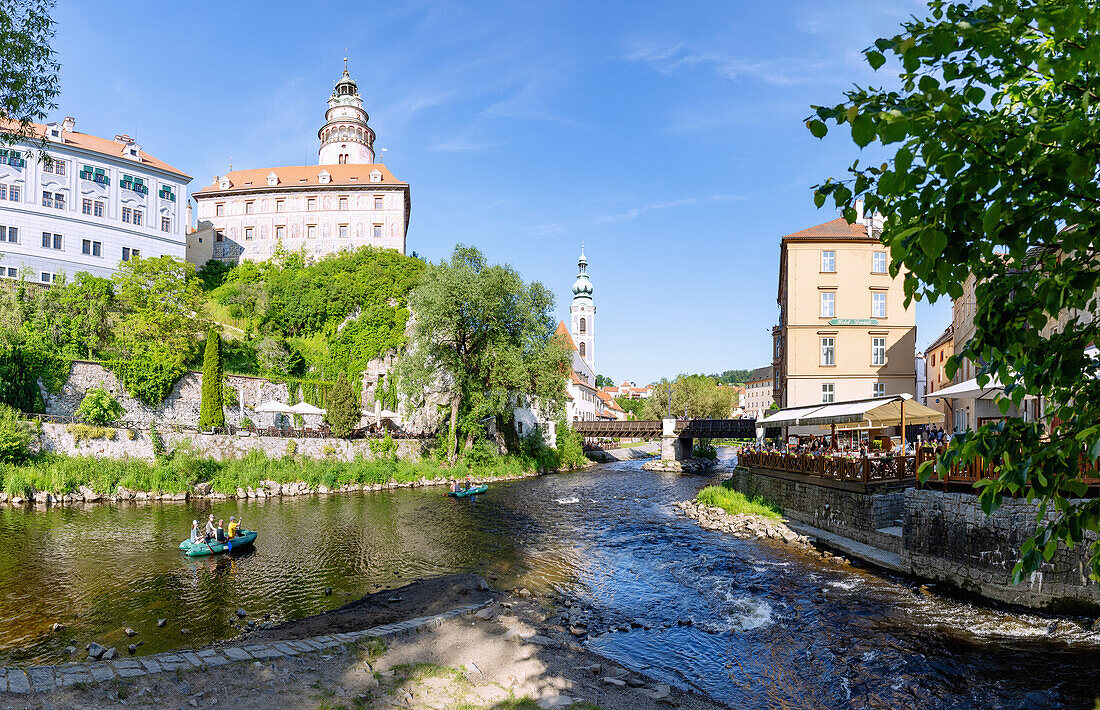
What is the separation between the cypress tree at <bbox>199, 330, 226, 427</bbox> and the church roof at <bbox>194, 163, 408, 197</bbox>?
36.1m

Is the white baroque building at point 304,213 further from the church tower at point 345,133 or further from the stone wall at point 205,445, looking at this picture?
the stone wall at point 205,445

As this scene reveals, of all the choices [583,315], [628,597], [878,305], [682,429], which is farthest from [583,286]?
[628,597]

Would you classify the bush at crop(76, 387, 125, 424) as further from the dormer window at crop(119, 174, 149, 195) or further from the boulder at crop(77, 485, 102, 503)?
the dormer window at crop(119, 174, 149, 195)

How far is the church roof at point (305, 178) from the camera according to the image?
67062 millimetres

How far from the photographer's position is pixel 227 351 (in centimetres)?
4153

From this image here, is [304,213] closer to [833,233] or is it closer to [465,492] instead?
[465,492]

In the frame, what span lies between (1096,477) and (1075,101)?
12.1 m

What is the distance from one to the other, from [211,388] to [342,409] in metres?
7.27

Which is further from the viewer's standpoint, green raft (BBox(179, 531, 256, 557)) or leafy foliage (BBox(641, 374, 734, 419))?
leafy foliage (BBox(641, 374, 734, 419))

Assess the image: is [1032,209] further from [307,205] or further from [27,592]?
[307,205]

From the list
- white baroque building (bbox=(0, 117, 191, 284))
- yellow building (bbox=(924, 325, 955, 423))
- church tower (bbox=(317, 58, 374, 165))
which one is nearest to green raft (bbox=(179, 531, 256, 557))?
yellow building (bbox=(924, 325, 955, 423))

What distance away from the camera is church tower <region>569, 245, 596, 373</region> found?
101m

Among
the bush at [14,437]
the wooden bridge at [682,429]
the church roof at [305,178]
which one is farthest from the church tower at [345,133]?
the bush at [14,437]

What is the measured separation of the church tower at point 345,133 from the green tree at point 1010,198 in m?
82.2
